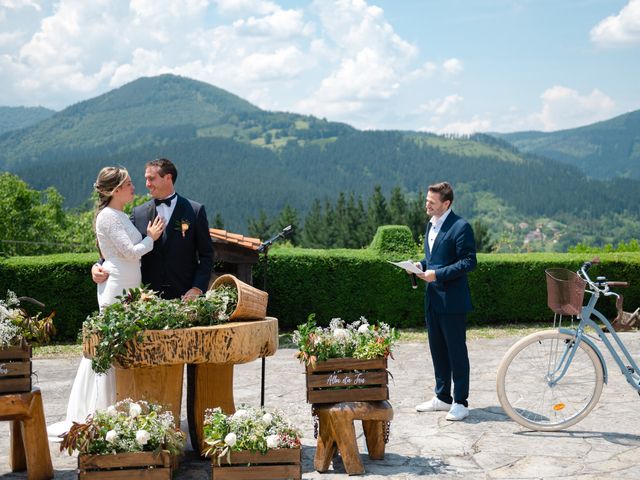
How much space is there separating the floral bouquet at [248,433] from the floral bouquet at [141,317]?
65 cm

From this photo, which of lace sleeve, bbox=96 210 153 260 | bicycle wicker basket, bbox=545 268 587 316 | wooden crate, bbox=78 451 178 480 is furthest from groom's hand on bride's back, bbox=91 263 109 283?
bicycle wicker basket, bbox=545 268 587 316

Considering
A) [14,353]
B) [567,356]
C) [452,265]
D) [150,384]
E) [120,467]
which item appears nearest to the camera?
Result: [120,467]

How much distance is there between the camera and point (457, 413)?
266 inches

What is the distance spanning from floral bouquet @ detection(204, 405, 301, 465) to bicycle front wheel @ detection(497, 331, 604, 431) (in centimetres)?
220

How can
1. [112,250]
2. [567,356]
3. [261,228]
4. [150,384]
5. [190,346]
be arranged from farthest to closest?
[261,228]
[567,356]
[112,250]
[150,384]
[190,346]

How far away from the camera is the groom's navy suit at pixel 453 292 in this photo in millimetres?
6723

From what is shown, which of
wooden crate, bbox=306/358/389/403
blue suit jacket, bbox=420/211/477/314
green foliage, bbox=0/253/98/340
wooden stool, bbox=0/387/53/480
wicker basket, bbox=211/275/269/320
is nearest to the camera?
wooden stool, bbox=0/387/53/480

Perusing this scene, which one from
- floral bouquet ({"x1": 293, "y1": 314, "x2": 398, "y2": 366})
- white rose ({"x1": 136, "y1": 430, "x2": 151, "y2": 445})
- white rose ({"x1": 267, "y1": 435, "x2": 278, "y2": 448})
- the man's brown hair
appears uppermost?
the man's brown hair

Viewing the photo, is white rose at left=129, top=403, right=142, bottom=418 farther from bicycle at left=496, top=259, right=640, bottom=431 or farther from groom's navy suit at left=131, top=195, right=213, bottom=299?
bicycle at left=496, top=259, right=640, bottom=431

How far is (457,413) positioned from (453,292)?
1047 millimetres

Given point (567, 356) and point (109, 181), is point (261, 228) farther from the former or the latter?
point (109, 181)

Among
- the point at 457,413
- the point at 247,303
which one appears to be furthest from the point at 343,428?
the point at 457,413

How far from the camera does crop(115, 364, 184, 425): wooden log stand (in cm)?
529

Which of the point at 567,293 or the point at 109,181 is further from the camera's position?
the point at 567,293
